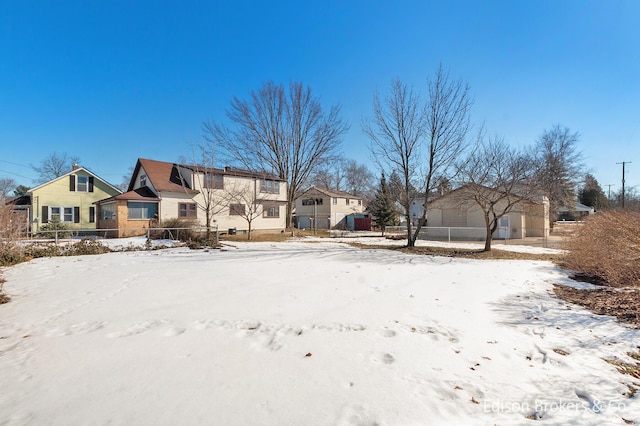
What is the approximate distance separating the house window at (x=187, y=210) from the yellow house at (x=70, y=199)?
865 centimetres

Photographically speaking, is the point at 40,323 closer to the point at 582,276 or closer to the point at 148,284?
the point at 148,284

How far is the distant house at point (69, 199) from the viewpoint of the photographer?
79.8 ft

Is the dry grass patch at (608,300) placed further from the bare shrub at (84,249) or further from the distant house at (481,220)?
the bare shrub at (84,249)

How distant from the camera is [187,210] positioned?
81.7ft

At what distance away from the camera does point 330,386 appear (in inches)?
115

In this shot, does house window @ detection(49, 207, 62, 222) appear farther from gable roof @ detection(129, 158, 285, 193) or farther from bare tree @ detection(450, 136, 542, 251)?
bare tree @ detection(450, 136, 542, 251)

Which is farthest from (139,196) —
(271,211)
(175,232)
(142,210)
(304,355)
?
(304,355)

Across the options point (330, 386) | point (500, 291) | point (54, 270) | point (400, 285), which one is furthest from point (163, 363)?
point (54, 270)

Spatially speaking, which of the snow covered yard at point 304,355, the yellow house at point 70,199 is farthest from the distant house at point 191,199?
the snow covered yard at point 304,355

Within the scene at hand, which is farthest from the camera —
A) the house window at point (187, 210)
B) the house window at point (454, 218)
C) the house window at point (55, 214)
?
the house window at point (454, 218)

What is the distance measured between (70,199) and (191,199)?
1101 cm

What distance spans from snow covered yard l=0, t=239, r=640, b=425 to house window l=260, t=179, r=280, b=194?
22.6 metres

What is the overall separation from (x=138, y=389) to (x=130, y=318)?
8.38 feet

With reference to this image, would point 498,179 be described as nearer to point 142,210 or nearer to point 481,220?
point 481,220
